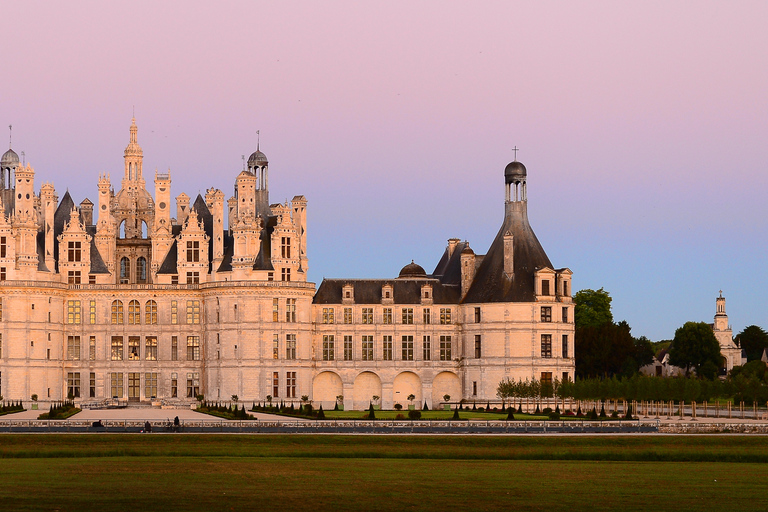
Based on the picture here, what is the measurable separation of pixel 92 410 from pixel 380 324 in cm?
2471

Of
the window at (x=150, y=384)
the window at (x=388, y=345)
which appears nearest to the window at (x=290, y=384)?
the window at (x=388, y=345)

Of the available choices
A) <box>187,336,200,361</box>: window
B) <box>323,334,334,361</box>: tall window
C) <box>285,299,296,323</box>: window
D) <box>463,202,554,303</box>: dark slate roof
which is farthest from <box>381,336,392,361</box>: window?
<box>187,336,200,361</box>: window

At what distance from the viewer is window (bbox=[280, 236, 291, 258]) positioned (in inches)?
4262

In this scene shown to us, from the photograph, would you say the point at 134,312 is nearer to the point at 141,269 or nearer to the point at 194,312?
the point at 194,312

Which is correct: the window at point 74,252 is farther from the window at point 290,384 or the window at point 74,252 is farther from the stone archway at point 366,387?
the stone archway at point 366,387

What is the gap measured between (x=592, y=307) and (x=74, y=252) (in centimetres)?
5903

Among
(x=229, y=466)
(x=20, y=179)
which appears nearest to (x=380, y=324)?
(x=20, y=179)

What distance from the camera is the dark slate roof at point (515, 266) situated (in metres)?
108

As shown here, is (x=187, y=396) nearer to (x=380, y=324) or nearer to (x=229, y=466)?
(x=380, y=324)

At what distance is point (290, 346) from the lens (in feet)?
353

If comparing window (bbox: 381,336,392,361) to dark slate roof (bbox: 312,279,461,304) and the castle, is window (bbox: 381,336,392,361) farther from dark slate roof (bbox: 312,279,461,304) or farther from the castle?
dark slate roof (bbox: 312,279,461,304)

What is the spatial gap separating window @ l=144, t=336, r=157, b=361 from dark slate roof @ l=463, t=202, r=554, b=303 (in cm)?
2482

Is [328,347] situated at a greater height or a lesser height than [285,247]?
lesser

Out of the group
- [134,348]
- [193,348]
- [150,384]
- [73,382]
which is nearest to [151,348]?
[134,348]
